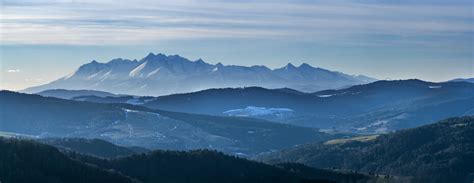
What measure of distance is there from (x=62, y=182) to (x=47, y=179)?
3768 millimetres

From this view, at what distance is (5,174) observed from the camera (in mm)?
195375

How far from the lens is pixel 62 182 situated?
19962 centimetres

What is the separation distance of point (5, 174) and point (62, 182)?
11668 mm

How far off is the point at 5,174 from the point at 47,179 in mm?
8356

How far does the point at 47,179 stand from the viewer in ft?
646

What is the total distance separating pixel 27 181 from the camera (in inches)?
7613

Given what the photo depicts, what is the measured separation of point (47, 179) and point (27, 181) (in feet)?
16.0
